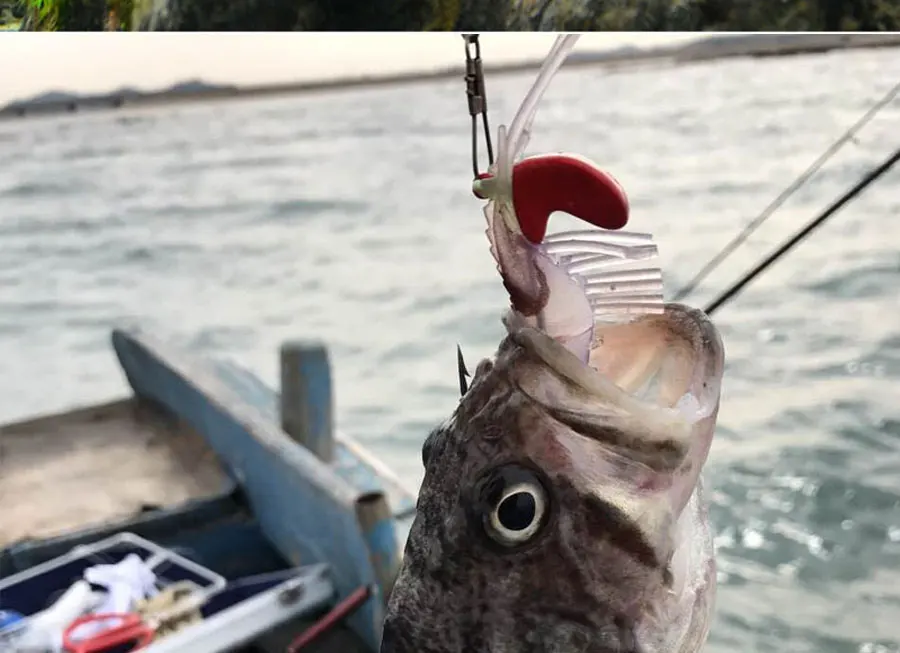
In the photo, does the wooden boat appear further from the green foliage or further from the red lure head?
the red lure head

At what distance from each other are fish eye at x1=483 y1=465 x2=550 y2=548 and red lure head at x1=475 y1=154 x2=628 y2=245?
23cm

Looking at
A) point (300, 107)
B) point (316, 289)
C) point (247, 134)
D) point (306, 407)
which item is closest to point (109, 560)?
point (306, 407)

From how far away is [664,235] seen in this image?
8953 mm

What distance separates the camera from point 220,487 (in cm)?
371

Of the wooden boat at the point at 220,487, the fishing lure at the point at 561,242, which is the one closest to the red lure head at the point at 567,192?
the fishing lure at the point at 561,242

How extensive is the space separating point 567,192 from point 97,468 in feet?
12.5

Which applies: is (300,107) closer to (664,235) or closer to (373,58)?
(664,235)

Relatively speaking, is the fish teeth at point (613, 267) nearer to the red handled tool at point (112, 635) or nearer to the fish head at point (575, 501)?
the fish head at point (575, 501)

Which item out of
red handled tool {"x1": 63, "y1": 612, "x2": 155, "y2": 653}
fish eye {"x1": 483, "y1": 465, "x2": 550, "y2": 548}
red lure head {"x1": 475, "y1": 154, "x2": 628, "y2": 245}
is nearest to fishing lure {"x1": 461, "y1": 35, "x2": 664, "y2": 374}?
red lure head {"x1": 475, "y1": 154, "x2": 628, "y2": 245}

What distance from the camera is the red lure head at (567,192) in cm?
65

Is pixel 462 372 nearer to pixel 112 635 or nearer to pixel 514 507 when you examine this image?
pixel 514 507

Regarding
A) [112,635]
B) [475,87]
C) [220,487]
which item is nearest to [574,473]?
[475,87]

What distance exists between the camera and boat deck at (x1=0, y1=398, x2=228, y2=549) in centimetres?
363

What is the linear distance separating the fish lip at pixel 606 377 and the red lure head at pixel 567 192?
112 mm
